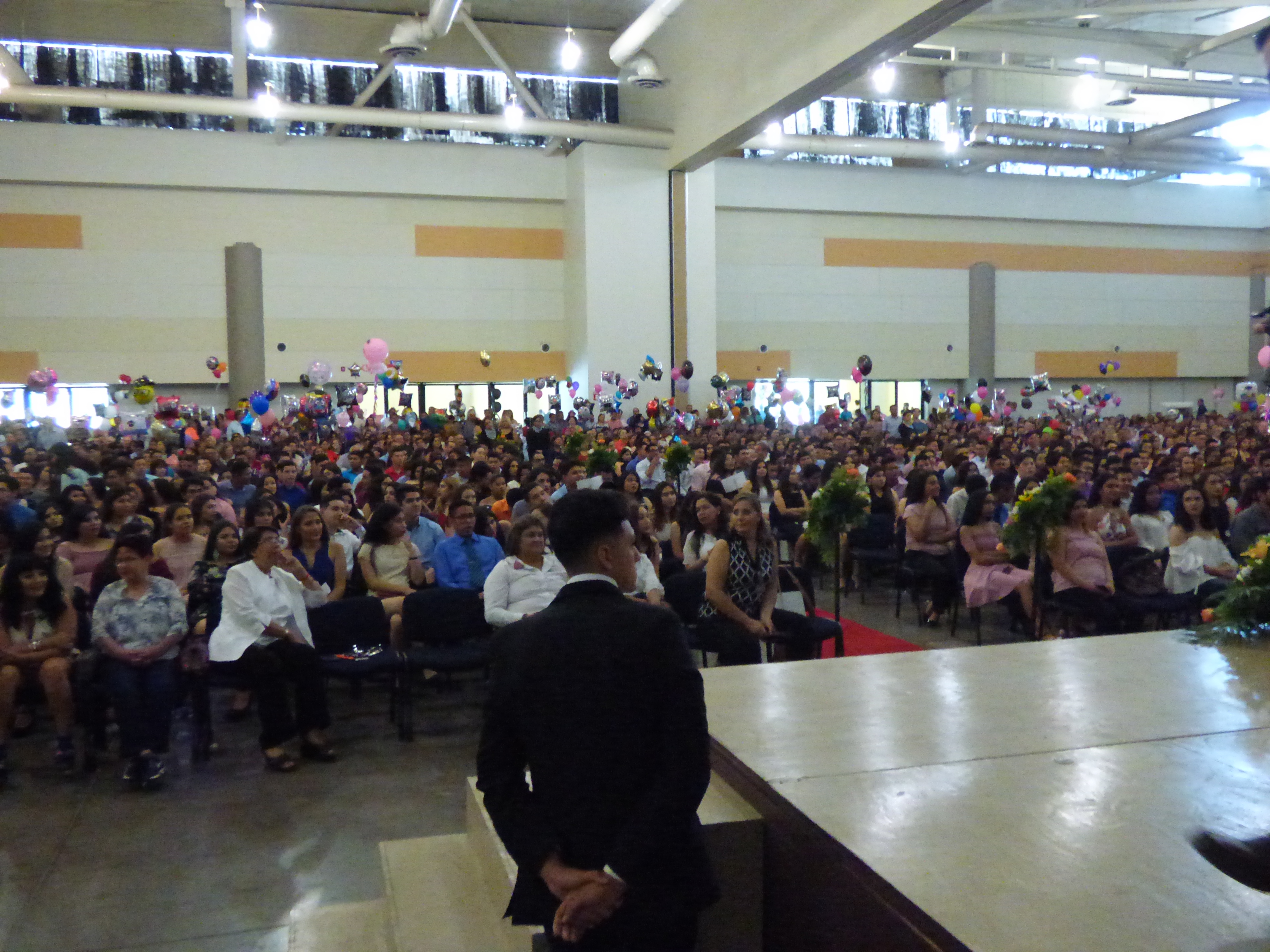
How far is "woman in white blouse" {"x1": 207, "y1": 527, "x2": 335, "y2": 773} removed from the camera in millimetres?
4742

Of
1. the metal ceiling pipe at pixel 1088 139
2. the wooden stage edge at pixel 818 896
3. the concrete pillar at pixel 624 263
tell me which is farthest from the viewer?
the concrete pillar at pixel 624 263

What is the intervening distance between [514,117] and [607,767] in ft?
54.4

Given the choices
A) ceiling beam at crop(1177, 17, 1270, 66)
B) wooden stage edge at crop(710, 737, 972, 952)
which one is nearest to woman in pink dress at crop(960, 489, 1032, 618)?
wooden stage edge at crop(710, 737, 972, 952)

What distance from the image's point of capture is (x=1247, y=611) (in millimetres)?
4262

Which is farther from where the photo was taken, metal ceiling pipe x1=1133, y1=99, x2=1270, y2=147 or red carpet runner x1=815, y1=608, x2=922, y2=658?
metal ceiling pipe x1=1133, y1=99, x2=1270, y2=147

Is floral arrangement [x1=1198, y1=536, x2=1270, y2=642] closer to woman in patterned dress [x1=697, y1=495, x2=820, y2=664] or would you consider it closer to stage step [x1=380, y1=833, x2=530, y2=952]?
woman in patterned dress [x1=697, y1=495, x2=820, y2=664]

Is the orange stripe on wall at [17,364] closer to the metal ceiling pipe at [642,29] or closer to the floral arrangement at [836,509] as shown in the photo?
the metal ceiling pipe at [642,29]

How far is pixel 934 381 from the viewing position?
23.7 m

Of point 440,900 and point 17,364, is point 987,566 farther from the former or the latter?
point 17,364

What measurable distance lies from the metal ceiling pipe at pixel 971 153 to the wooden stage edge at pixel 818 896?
16742 millimetres

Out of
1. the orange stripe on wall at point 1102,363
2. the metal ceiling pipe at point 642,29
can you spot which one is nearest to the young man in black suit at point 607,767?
the metal ceiling pipe at point 642,29

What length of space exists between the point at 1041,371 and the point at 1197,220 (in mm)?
5733

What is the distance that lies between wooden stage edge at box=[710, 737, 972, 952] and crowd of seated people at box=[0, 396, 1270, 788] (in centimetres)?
119

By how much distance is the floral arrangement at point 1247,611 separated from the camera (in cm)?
421
